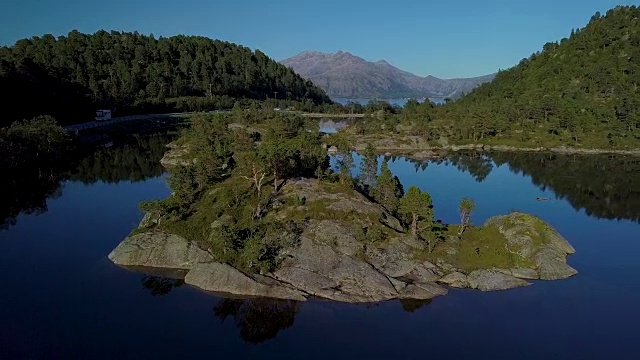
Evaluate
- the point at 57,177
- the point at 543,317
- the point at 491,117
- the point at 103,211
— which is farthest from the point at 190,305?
the point at 491,117

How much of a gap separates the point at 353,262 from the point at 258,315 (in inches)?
441

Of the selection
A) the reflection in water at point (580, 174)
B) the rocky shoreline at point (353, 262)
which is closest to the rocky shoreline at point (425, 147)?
the reflection in water at point (580, 174)

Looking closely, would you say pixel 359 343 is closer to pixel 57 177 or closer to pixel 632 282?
pixel 632 282

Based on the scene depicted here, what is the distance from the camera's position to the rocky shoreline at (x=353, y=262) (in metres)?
46.2

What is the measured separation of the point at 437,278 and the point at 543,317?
32.6 feet

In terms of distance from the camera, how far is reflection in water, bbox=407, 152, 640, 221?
291ft

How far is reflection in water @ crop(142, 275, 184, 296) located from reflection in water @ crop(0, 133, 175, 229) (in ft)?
104

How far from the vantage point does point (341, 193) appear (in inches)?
2377

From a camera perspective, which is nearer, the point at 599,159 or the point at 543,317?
the point at 543,317

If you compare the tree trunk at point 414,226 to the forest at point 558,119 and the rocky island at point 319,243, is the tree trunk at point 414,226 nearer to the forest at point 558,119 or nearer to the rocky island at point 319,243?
the rocky island at point 319,243

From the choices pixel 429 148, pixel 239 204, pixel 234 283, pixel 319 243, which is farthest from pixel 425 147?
pixel 234 283

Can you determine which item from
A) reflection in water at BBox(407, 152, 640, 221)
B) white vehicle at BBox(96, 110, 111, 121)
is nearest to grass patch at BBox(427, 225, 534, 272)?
reflection in water at BBox(407, 152, 640, 221)

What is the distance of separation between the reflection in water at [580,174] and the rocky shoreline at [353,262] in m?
36.0

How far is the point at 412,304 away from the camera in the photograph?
45.0 m
